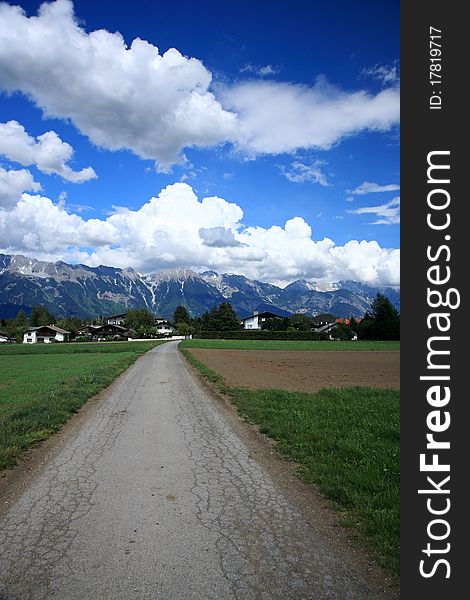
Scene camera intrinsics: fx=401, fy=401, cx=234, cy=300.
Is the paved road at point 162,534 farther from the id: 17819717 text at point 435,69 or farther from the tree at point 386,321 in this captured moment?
the tree at point 386,321

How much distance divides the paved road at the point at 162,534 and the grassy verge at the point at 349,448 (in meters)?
0.69

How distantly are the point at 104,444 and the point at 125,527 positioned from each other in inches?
168

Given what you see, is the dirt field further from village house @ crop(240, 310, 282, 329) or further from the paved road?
village house @ crop(240, 310, 282, 329)

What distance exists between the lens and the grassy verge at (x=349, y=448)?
5.04 meters

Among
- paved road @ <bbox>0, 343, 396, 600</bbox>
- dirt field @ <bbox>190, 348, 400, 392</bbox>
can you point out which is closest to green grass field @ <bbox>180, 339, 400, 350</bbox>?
dirt field @ <bbox>190, 348, 400, 392</bbox>

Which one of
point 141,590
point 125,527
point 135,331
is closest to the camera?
point 141,590

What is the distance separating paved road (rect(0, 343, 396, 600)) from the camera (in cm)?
375

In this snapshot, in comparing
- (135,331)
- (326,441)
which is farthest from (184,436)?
(135,331)

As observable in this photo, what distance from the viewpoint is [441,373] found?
17.1 feet

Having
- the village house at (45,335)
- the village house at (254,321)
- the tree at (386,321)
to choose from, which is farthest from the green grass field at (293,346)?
the village house at (45,335)

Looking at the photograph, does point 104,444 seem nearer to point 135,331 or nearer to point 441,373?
point 441,373

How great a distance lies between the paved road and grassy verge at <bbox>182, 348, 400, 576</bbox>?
0.69m

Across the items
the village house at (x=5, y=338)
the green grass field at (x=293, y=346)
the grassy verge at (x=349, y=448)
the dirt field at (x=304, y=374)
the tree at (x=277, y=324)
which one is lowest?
the village house at (x=5, y=338)

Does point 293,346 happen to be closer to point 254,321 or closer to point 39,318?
point 254,321
